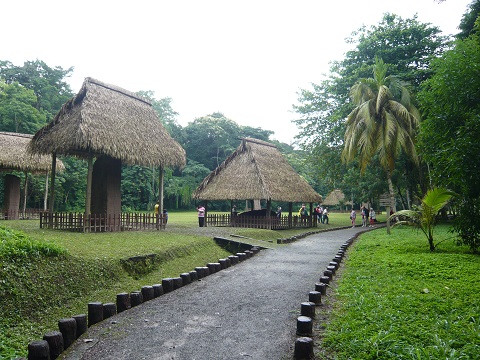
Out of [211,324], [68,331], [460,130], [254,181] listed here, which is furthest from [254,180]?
[68,331]

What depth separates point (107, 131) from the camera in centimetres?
1278

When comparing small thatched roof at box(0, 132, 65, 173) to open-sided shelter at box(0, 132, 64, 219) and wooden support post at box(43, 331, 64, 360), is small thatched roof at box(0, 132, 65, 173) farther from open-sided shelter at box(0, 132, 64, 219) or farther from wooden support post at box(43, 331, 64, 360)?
wooden support post at box(43, 331, 64, 360)

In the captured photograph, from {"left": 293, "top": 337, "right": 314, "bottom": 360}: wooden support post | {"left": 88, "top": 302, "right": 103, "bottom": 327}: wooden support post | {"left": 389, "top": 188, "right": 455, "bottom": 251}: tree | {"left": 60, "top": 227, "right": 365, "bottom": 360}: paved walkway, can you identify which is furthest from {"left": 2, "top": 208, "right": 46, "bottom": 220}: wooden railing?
{"left": 293, "top": 337, "right": 314, "bottom": 360}: wooden support post

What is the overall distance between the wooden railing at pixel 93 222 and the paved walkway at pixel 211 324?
6.77 m

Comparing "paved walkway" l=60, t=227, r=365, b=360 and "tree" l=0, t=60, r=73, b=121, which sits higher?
"tree" l=0, t=60, r=73, b=121

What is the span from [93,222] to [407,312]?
11.2 meters

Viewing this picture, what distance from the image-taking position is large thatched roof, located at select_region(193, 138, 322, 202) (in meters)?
18.2

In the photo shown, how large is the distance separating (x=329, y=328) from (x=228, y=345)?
46.0 inches

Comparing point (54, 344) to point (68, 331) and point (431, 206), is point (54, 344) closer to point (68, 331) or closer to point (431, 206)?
point (68, 331)

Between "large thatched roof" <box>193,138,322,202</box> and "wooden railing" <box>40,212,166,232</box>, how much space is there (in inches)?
217

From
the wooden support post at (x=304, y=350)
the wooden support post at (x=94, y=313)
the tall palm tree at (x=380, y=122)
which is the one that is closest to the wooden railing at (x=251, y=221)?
the tall palm tree at (x=380, y=122)

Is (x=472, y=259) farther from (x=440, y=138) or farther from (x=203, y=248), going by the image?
(x=203, y=248)

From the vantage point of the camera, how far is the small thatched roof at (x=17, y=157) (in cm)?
1839

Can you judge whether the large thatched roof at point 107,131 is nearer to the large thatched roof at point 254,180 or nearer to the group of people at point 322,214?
the large thatched roof at point 254,180
